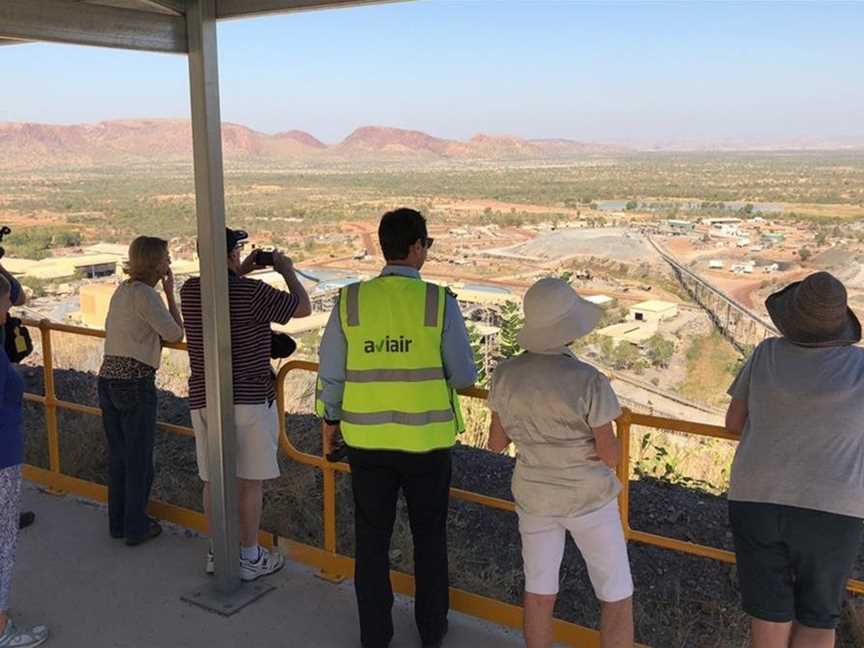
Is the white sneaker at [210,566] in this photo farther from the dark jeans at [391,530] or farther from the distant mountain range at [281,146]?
the distant mountain range at [281,146]

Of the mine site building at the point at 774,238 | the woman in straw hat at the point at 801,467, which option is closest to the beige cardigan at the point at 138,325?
the woman in straw hat at the point at 801,467

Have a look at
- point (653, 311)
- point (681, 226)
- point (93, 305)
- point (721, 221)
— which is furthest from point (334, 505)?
point (681, 226)

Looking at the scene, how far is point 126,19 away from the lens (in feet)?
10.8

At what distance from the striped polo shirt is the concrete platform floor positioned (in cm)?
84

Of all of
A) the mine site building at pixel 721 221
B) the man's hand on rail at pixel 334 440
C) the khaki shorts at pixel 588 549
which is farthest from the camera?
the mine site building at pixel 721 221

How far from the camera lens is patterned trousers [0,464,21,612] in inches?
123

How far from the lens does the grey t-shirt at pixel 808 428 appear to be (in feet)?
8.05

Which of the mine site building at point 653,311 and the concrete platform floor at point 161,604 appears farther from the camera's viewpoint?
the mine site building at point 653,311

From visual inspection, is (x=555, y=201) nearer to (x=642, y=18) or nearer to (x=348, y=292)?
(x=642, y=18)

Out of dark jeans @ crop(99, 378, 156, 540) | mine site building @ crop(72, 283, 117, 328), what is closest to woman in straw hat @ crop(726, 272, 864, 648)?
dark jeans @ crop(99, 378, 156, 540)

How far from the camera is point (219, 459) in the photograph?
11.9 feet

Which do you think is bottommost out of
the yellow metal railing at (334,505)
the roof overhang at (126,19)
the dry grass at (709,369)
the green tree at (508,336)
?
the dry grass at (709,369)

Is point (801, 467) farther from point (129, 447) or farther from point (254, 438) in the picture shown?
point (129, 447)

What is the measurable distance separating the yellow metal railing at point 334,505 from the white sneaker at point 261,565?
0.36 feet
